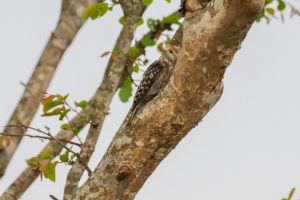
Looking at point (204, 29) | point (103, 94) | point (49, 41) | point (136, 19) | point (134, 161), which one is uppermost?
point (49, 41)

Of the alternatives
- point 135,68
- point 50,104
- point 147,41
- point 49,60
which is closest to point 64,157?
point 50,104

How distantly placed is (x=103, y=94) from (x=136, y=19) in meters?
0.93

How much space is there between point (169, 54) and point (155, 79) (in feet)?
1.72

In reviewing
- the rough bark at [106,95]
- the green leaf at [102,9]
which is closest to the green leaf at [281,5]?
the rough bark at [106,95]

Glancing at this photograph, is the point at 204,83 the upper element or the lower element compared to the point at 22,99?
lower

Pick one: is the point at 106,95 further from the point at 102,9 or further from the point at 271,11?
the point at 271,11

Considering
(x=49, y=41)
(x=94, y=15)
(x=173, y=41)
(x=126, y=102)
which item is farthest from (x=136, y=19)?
(x=49, y=41)

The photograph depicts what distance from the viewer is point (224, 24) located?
2512mm

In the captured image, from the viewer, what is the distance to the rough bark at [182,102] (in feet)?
8.32

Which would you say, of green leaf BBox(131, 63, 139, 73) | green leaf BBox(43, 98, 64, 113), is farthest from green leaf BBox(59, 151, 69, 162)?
green leaf BBox(131, 63, 139, 73)

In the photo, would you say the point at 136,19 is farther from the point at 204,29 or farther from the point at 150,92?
the point at 204,29

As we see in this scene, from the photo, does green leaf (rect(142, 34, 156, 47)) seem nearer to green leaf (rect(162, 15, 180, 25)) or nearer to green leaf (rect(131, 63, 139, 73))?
green leaf (rect(162, 15, 180, 25))

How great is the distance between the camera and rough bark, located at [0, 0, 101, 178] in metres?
5.11

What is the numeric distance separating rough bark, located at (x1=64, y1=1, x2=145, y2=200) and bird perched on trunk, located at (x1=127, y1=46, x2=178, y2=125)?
0.29 m
